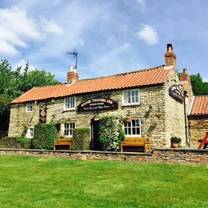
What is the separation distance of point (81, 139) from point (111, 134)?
3.03m

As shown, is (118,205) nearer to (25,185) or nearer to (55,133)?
(25,185)

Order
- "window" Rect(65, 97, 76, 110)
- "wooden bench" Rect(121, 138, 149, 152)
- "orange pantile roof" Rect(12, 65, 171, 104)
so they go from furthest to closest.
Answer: "window" Rect(65, 97, 76, 110), "orange pantile roof" Rect(12, 65, 171, 104), "wooden bench" Rect(121, 138, 149, 152)

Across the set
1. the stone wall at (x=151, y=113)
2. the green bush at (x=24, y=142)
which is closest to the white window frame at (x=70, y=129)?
the stone wall at (x=151, y=113)

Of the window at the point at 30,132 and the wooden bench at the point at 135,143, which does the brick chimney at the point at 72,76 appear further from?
the wooden bench at the point at 135,143

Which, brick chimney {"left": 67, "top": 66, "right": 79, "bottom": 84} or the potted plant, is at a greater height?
brick chimney {"left": 67, "top": 66, "right": 79, "bottom": 84}

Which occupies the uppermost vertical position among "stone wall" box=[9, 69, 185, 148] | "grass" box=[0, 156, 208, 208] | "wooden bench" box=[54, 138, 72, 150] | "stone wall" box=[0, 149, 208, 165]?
"stone wall" box=[9, 69, 185, 148]

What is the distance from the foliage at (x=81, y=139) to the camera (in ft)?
82.8

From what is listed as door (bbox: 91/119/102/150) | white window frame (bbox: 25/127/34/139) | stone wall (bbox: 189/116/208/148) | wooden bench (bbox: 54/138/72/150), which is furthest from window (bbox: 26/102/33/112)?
stone wall (bbox: 189/116/208/148)

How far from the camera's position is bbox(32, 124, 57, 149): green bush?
27.4 m

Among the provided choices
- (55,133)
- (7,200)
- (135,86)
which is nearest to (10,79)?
(55,133)

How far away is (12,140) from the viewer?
3039 cm

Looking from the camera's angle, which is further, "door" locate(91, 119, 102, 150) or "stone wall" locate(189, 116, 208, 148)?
"stone wall" locate(189, 116, 208, 148)

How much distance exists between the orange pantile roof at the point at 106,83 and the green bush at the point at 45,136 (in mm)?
3398

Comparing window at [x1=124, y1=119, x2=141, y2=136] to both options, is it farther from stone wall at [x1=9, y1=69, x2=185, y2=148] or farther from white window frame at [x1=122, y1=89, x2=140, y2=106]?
white window frame at [x1=122, y1=89, x2=140, y2=106]
